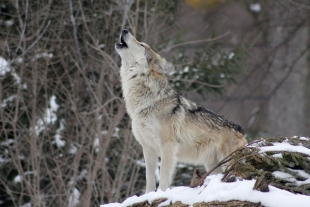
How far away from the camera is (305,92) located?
63.5 feet

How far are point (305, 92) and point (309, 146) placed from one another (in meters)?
14.8

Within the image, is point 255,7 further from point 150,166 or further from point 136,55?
point 150,166

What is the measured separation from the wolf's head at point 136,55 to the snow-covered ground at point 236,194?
2962 millimetres

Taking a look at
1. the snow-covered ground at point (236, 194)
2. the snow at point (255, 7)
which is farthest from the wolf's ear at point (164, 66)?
the snow at point (255, 7)

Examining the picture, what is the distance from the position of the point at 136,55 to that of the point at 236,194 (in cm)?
378

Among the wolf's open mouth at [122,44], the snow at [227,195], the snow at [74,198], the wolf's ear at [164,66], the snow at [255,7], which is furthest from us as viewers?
the snow at [255,7]

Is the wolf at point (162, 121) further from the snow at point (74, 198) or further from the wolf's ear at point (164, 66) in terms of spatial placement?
the snow at point (74, 198)

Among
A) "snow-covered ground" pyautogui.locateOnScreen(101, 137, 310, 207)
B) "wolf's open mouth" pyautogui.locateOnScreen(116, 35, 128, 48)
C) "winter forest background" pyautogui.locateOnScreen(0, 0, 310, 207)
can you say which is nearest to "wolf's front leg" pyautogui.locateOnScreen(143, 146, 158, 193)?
"wolf's open mouth" pyautogui.locateOnScreen(116, 35, 128, 48)

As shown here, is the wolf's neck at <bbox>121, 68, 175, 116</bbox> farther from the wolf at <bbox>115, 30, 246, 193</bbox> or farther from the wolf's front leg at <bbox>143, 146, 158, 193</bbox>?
the wolf's front leg at <bbox>143, 146, 158, 193</bbox>

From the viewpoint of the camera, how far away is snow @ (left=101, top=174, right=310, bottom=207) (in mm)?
4141

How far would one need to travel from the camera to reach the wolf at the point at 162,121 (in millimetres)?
7500

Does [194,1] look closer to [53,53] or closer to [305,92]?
[305,92]

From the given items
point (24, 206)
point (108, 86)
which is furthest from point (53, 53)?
point (24, 206)

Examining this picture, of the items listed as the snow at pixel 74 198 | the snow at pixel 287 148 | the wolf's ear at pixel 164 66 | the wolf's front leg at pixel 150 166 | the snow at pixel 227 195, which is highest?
the wolf's ear at pixel 164 66
